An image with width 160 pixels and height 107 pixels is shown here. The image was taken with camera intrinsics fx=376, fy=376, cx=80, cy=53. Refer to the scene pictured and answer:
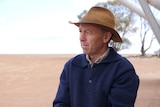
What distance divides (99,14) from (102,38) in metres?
0.19

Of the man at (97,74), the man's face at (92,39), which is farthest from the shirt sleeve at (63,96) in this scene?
the man's face at (92,39)

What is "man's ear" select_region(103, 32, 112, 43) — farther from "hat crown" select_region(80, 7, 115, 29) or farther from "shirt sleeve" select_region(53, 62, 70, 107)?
"shirt sleeve" select_region(53, 62, 70, 107)

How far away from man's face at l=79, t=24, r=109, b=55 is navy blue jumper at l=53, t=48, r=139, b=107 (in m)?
0.10

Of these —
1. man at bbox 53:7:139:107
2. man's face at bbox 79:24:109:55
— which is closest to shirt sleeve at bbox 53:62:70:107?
man at bbox 53:7:139:107

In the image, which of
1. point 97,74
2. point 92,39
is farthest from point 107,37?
point 97,74

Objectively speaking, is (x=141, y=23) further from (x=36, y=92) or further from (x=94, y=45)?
(x=94, y=45)

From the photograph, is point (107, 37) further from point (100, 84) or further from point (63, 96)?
point (63, 96)

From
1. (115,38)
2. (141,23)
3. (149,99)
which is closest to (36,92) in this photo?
(149,99)

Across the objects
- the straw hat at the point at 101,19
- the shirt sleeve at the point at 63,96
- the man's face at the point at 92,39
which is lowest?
the shirt sleeve at the point at 63,96

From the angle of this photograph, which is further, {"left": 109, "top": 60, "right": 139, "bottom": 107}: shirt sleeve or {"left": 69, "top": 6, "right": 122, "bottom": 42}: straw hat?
{"left": 69, "top": 6, "right": 122, "bottom": 42}: straw hat

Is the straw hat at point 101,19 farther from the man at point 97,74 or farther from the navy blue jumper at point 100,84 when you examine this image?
the navy blue jumper at point 100,84

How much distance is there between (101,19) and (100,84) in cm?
49

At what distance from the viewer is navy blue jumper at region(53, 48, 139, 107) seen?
8.84ft

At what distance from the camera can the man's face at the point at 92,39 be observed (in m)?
2.78
